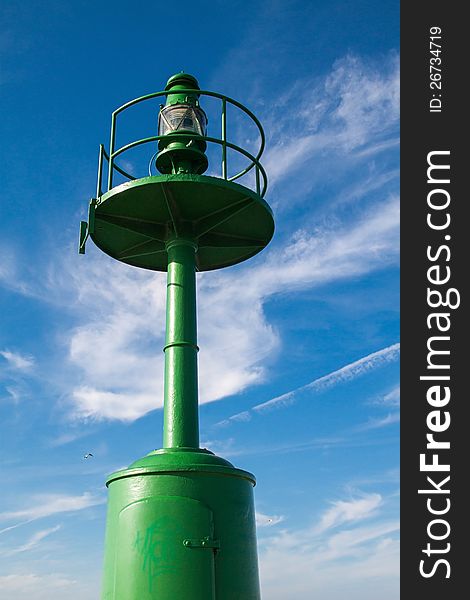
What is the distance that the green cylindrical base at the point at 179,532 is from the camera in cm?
784

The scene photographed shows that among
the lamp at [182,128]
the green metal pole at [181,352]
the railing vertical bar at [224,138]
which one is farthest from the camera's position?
the lamp at [182,128]

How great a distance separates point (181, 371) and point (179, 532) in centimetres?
234

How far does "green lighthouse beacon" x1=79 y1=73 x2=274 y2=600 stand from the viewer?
7.96m

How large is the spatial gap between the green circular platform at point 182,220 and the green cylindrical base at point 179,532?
12.5ft

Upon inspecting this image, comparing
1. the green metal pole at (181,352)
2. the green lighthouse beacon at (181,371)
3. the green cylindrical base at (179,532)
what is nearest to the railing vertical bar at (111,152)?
the green lighthouse beacon at (181,371)

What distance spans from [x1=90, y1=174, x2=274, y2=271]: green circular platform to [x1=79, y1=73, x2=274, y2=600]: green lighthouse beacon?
2 cm

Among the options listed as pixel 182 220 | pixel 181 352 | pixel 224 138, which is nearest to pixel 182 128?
pixel 224 138

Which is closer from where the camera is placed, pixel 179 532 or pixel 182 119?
pixel 179 532

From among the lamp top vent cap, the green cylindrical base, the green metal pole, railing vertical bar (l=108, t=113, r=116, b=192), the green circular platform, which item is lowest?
the green cylindrical base

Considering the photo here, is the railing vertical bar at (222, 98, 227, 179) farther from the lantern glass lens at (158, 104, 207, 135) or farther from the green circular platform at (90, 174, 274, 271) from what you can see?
the lantern glass lens at (158, 104, 207, 135)

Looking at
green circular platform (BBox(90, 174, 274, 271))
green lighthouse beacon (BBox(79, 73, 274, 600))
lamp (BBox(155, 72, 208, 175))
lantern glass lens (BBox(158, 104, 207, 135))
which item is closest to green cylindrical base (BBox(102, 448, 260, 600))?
green lighthouse beacon (BBox(79, 73, 274, 600))

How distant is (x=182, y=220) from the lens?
34.2 feet

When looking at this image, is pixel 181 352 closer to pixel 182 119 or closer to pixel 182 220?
pixel 182 220

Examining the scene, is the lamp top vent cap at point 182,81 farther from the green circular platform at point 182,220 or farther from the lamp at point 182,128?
the green circular platform at point 182,220
